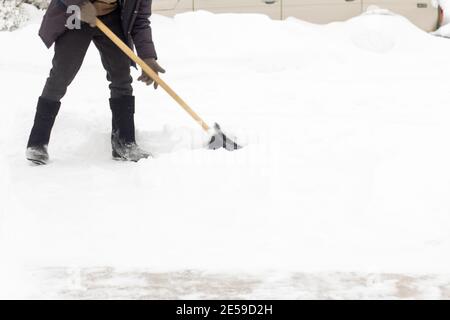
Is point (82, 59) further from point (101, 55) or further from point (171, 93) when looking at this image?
point (171, 93)

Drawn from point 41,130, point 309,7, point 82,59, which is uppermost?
point 82,59

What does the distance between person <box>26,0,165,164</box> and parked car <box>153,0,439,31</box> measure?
4.94 metres

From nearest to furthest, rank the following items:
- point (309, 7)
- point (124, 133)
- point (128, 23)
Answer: point (128, 23) < point (124, 133) < point (309, 7)

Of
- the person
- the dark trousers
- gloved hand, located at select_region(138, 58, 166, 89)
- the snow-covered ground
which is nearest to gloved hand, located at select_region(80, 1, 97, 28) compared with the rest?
the person

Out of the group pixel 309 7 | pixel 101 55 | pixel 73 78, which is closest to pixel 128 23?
pixel 101 55

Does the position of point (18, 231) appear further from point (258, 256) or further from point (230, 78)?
point (230, 78)

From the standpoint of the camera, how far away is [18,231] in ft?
13.2

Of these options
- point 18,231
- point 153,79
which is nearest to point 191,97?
point 153,79

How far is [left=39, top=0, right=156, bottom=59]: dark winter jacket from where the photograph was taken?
5.09 meters

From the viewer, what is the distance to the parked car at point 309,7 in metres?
10.3

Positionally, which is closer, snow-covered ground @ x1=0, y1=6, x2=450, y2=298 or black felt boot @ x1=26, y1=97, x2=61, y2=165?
snow-covered ground @ x1=0, y1=6, x2=450, y2=298

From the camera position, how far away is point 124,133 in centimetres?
550

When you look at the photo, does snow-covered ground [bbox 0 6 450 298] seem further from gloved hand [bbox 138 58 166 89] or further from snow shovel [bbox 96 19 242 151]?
gloved hand [bbox 138 58 166 89]

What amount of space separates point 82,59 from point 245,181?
1325mm
